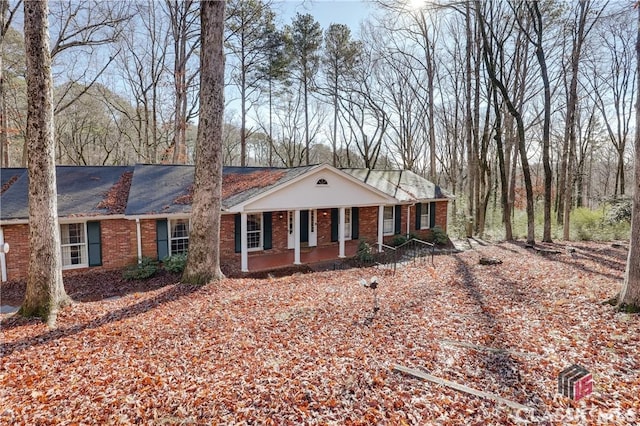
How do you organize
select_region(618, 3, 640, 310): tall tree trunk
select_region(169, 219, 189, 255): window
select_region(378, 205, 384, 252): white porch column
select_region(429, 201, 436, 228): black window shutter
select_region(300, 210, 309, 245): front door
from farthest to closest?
select_region(429, 201, 436, 228): black window shutter → select_region(300, 210, 309, 245): front door → select_region(378, 205, 384, 252): white porch column → select_region(169, 219, 189, 255): window → select_region(618, 3, 640, 310): tall tree trunk

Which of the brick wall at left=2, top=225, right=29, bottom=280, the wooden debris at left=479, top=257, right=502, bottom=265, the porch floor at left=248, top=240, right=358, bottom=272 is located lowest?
the porch floor at left=248, top=240, right=358, bottom=272

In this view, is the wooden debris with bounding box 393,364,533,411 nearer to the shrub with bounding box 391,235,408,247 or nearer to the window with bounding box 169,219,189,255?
the window with bounding box 169,219,189,255

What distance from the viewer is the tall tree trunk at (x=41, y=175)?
18.4 ft

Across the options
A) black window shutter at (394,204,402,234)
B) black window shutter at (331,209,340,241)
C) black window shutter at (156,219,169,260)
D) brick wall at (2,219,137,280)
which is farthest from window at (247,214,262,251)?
black window shutter at (394,204,402,234)

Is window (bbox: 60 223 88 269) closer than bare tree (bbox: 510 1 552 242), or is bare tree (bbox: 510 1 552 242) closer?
window (bbox: 60 223 88 269)

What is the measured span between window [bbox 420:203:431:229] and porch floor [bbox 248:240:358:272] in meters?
4.33

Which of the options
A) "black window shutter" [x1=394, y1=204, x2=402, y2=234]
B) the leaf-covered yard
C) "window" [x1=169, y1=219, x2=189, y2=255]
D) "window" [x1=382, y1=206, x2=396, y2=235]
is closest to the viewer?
the leaf-covered yard

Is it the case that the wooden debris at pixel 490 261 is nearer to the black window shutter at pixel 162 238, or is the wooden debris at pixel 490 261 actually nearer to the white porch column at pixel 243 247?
the white porch column at pixel 243 247

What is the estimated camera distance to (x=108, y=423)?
10.4ft

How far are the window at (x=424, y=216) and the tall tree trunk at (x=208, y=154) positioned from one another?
12.0m

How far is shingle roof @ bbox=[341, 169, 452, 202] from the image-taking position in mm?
16375

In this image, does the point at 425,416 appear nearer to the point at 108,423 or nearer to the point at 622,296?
the point at 108,423

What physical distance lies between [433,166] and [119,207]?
53.0ft

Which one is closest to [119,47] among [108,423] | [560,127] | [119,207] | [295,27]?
[295,27]
